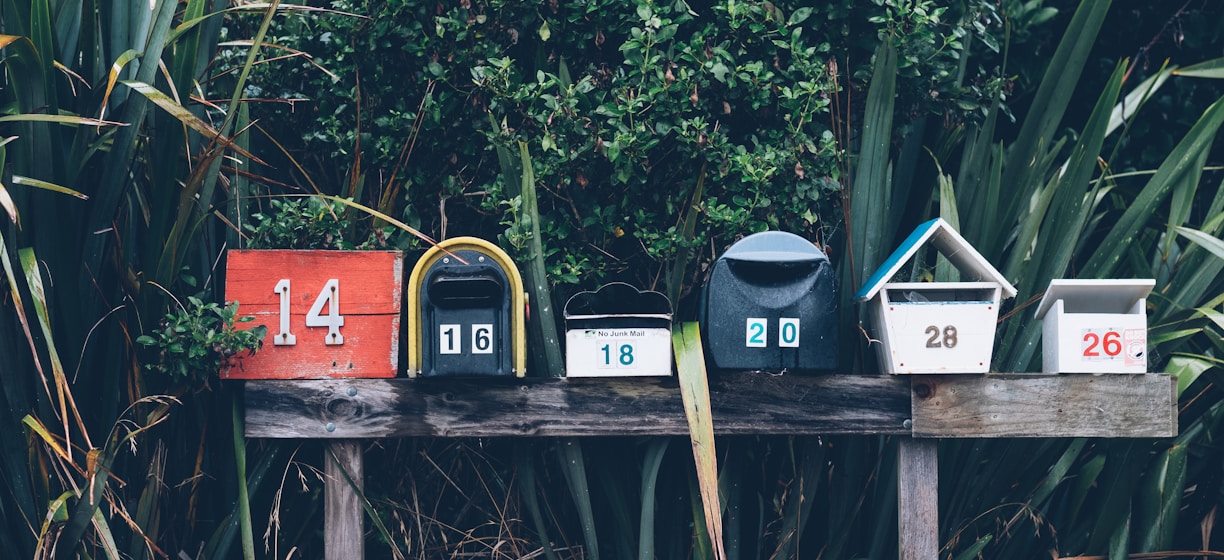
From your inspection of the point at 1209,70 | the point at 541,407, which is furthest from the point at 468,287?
the point at 1209,70

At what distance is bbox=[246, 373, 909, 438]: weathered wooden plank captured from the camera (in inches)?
90.2

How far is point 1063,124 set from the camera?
3.39 meters

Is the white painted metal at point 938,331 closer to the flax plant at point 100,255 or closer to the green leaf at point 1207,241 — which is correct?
the green leaf at point 1207,241

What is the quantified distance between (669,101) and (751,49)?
273mm

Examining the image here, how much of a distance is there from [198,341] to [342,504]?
0.50 meters

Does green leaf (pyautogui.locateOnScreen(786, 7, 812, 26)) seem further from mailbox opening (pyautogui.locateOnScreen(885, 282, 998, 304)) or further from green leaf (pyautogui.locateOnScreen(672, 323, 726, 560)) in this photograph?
green leaf (pyautogui.locateOnScreen(672, 323, 726, 560))

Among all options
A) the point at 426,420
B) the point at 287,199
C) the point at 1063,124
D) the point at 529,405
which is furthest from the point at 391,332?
the point at 1063,124

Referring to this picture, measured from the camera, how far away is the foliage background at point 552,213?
2.17 m

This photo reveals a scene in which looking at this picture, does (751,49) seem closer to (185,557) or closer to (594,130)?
(594,130)

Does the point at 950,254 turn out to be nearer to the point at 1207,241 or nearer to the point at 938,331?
the point at 938,331

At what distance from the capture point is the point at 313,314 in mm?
2311

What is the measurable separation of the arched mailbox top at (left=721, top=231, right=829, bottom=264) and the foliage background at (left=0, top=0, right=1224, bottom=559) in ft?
0.91

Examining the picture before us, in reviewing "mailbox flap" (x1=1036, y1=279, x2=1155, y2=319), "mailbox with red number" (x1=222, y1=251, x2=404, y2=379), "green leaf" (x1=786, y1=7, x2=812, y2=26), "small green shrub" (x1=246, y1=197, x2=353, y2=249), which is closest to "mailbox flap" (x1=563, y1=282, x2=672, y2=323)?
"mailbox with red number" (x1=222, y1=251, x2=404, y2=379)

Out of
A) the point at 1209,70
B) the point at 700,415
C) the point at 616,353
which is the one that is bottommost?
the point at 700,415
